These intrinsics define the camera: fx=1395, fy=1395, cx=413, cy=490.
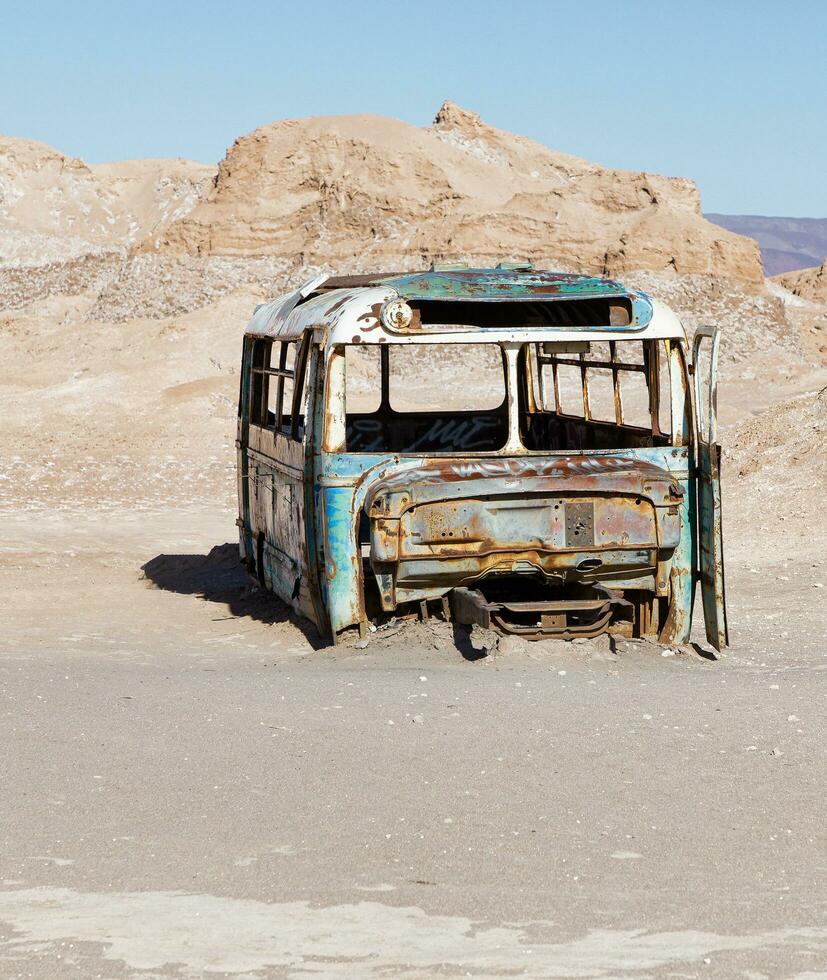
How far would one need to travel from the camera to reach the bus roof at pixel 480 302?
8211mm

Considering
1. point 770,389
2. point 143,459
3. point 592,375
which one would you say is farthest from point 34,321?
point 592,375

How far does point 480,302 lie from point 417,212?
4984 centimetres

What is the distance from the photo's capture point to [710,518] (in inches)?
327

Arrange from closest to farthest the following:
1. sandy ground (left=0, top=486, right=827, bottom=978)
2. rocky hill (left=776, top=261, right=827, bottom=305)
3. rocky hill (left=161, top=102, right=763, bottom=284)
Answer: sandy ground (left=0, top=486, right=827, bottom=978), rocky hill (left=161, top=102, right=763, bottom=284), rocky hill (left=776, top=261, right=827, bottom=305)

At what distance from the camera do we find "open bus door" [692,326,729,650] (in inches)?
324

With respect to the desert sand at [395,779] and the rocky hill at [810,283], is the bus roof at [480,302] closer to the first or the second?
the desert sand at [395,779]

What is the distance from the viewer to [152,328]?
153 ft

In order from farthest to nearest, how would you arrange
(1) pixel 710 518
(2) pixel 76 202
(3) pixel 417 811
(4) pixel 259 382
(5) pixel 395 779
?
(2) pixel 76 202, (4) pixel 259 382, (1) pixel 710 518, (5) pixel 395 779, (3) pixel 417 811

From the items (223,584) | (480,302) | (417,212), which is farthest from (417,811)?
(417,212)

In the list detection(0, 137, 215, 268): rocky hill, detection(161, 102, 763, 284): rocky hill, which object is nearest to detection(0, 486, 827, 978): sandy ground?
detection(161, 102, 763, 284): rocky hill

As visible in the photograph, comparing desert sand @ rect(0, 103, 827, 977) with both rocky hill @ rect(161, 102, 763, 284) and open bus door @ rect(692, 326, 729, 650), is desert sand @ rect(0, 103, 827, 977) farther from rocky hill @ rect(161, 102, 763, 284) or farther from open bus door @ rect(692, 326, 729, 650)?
rocky hill @ rect(161, 102, 763, 284)

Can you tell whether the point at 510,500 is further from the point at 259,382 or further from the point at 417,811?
the point at 259,382

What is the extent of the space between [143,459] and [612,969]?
2070cm

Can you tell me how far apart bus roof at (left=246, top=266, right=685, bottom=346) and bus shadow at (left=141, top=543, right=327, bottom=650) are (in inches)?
82.5
